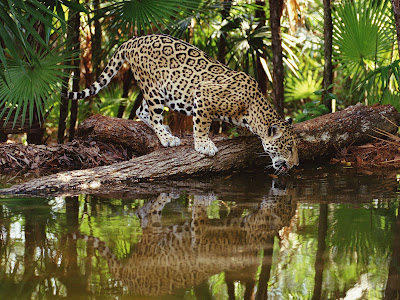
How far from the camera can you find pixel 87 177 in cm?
536

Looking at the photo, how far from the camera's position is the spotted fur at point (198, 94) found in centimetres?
574

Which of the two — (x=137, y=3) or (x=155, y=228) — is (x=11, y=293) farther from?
(x=137, y=3)

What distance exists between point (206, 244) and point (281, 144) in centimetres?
261

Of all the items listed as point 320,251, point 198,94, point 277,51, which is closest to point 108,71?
point 198,94

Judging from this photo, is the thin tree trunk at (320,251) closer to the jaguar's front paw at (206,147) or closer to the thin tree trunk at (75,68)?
the jaguar's front paw at (206,147)

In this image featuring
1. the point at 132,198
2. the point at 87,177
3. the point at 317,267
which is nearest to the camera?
the point at 317,267

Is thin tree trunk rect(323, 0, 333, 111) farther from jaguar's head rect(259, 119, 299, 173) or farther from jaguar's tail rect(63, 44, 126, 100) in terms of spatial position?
jaguar's tail rect(63, 44, 126, 100)

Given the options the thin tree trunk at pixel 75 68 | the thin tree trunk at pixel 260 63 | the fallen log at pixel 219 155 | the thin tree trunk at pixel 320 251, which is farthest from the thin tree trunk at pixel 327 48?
the thin tree trunk at pixel 320 251

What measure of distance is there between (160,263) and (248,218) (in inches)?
45.1

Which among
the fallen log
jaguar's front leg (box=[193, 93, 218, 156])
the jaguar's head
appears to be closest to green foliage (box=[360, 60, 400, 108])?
the fallen log

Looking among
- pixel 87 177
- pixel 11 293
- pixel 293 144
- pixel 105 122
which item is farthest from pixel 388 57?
pixel 11 293

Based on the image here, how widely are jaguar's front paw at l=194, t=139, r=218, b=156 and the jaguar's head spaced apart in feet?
1.87

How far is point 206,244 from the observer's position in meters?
3.32

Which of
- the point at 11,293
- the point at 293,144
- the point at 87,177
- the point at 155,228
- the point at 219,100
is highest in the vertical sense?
the point at 219,100
